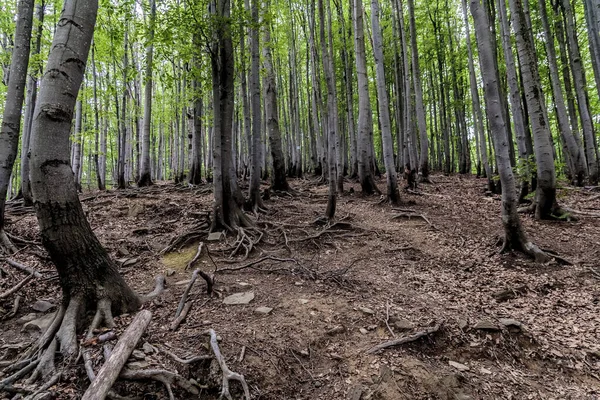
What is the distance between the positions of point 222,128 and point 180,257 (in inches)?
107

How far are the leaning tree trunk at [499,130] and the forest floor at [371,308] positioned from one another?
40cm

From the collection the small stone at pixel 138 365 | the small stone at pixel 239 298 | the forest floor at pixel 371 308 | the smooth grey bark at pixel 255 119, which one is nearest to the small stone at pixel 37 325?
the forest floor at pixel 371 308

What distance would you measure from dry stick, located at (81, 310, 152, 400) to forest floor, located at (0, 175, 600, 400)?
0.44 ft

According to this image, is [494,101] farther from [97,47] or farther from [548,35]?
[97,47]

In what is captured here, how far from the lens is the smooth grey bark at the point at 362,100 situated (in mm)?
9258

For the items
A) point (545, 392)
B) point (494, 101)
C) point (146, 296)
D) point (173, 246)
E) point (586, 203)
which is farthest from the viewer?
point (586, 203)

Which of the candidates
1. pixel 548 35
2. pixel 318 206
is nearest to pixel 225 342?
pixel 318 206

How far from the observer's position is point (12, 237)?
18.1 ft

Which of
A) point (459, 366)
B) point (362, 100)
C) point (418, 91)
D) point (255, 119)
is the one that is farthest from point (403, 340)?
point (418, 91)

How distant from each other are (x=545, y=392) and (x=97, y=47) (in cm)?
1765

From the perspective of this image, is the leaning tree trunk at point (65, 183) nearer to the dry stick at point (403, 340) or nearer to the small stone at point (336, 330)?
the small stone at point (336, 330)

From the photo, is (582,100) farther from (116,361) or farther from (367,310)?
(116,361)

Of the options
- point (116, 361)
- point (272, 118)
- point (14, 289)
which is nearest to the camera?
point (116, 361)

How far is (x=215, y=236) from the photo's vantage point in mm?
6137
